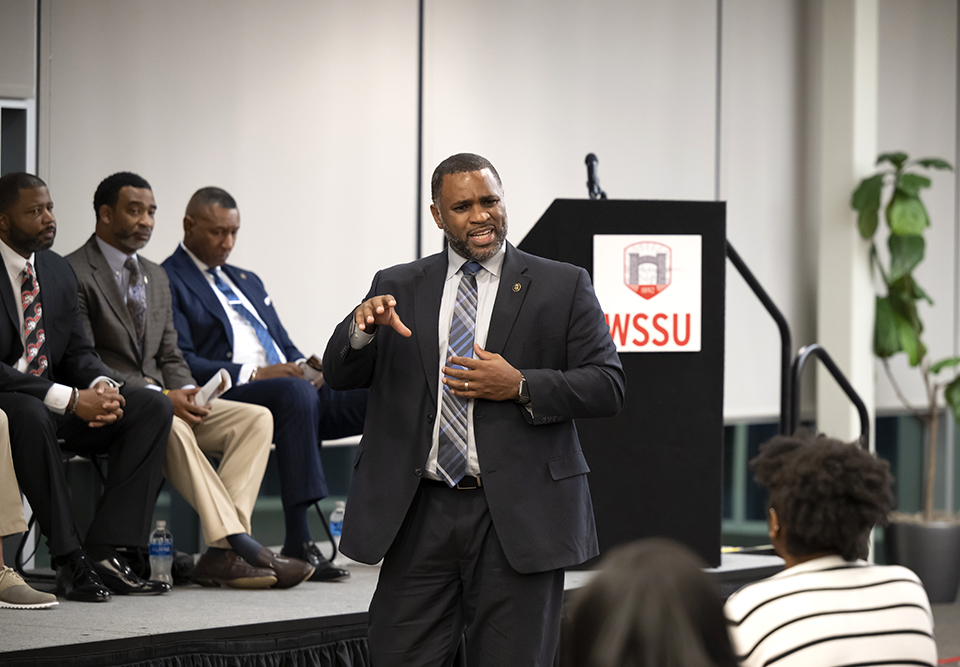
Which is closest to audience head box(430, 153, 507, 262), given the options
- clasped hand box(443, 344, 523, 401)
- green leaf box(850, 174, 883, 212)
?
clasped hand box(443, 344, 523, 401)

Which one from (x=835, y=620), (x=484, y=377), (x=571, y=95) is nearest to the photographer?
(x=835, y=620)

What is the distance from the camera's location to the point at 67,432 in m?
3.39

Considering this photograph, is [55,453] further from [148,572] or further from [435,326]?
[435,326]

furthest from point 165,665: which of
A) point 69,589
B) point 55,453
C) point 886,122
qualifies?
point 886,122

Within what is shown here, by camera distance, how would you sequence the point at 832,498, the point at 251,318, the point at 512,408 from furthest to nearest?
1. the point at 251,318
2. the point at 512,408
3. the point at 832,498

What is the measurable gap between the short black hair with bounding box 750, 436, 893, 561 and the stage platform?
1.80 m

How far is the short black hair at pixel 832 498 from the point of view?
1627mm

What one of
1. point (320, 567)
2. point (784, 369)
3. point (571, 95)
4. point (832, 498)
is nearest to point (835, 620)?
point (832, 498)

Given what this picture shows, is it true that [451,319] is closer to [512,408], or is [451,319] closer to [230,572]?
[512,408]

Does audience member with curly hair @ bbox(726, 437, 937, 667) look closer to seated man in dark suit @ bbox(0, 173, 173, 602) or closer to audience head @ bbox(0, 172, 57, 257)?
seated man in dark suit @ bbox(0, 173, 173, 602)

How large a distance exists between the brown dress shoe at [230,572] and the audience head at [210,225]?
3.93ft

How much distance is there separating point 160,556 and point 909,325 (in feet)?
17.2

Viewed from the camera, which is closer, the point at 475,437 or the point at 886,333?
the point at 475,437

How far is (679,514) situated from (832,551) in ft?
8.14
